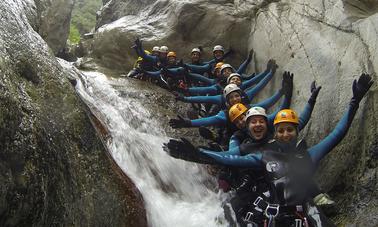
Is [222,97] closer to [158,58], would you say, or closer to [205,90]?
[205,90]

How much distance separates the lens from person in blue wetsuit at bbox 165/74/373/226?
4.93m

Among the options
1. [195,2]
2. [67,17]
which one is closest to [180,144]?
[195,2]

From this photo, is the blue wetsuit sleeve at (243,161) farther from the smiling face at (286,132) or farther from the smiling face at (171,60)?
the smiling face at (171,60)

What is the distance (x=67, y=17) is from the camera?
2084 cm

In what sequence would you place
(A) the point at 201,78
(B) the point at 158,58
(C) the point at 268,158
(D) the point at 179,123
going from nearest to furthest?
(C) the point at 268,158
(D) the point at 179,123
(A) the point at 201,78
(B) the point at 158,58

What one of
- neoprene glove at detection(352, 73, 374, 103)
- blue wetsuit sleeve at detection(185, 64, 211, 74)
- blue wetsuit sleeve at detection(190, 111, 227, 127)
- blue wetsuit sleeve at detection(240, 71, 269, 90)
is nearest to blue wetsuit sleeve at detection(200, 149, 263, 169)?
neoprene glove at detection(352, 73, 374, 103)

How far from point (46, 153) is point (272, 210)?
2.87 metres

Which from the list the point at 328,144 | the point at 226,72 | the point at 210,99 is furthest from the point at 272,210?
the point at 226,72

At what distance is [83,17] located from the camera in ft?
150

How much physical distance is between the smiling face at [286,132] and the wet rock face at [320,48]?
4.86 ft

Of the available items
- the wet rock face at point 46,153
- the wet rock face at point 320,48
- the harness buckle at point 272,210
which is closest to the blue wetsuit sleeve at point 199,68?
the wet rock face at point 320,48

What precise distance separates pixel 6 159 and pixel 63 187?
89 cm

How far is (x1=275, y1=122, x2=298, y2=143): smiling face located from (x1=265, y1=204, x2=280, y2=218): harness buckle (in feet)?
3.00

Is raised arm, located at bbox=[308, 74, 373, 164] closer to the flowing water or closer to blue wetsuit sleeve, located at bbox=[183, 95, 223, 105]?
the flowing water
